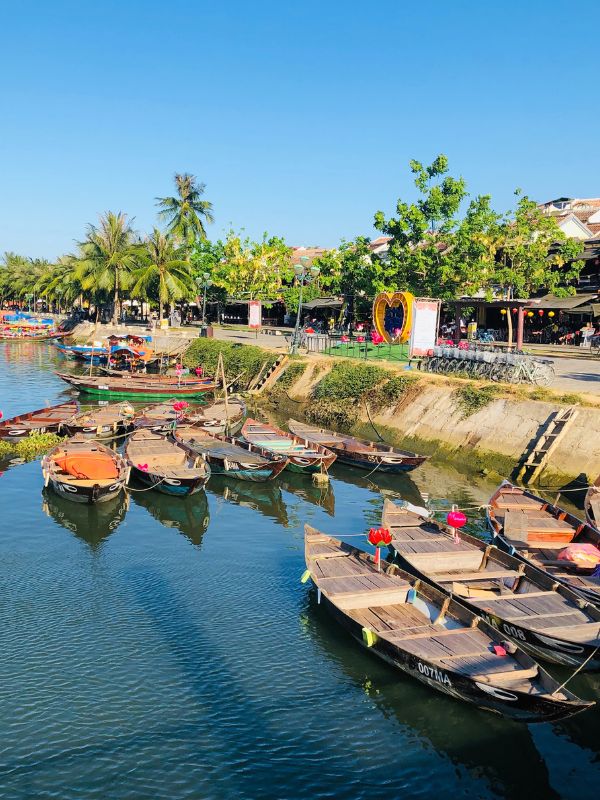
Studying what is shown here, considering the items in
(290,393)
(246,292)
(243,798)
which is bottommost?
(243,798)

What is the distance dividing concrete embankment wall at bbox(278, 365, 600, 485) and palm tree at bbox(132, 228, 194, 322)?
134ft

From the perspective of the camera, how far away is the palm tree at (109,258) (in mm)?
80938

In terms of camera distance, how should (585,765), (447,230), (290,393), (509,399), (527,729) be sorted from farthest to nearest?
(447,230), (290,393), (509,399), (527,729), (585,765)

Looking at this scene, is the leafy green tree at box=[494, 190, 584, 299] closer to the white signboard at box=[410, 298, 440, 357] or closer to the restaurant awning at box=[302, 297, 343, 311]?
the white signboard at box=[410, 298, 440, 357]

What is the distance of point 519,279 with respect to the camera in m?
51.0

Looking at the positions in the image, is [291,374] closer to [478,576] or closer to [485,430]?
[485,430]

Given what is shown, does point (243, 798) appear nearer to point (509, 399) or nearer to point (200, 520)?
point (200, 520)

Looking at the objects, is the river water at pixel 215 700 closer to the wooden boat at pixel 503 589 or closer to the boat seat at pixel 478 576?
the wooden boat at pixel 503 589

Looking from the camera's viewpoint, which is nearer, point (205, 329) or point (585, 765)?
point (585, 765)

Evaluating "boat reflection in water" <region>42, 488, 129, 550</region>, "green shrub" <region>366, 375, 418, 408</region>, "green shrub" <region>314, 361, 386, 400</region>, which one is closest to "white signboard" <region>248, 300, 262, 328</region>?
"green shrub" <region>314, 361, 386, 400</region>

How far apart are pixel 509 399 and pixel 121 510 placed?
19.4 m

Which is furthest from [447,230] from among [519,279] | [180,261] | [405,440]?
[180,261]

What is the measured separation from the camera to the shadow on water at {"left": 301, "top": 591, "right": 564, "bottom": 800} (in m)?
12.3

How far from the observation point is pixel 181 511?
1045 inches
